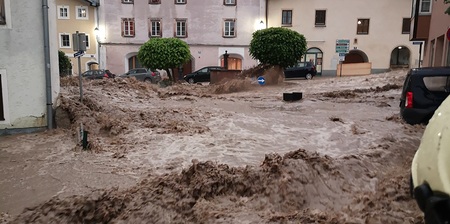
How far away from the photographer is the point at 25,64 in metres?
9.34

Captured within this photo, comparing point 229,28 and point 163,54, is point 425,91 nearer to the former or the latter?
point 163,54

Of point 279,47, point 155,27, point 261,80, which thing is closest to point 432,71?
point 261,80

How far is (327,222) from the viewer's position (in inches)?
158

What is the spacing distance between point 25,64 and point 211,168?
607cm

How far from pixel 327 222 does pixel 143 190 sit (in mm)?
2312

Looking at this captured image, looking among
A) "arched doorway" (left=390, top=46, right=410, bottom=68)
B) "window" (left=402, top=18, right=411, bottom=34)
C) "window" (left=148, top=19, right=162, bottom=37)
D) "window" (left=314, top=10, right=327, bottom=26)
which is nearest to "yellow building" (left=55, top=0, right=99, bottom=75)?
"window" (left=148, top=19, right=162, bottom=37)

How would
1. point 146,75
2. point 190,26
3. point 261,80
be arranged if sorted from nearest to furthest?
1. point 261,80
2. point 146,75
3. point 190,26

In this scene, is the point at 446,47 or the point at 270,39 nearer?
the point at 446,47

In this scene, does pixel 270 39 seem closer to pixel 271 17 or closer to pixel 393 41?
pixel 271 17

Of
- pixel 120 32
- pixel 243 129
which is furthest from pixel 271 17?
pixel 243 129

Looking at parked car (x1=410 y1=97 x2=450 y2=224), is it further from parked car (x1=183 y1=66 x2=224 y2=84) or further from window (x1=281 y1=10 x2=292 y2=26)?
window (x1=281 y1=10 x2=292 y2=26)

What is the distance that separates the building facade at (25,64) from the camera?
9133 millimetres

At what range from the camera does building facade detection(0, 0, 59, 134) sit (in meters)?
9.13

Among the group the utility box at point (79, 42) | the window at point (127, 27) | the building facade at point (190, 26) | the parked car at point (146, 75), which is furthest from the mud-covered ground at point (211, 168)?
the window at point (127, 27)
